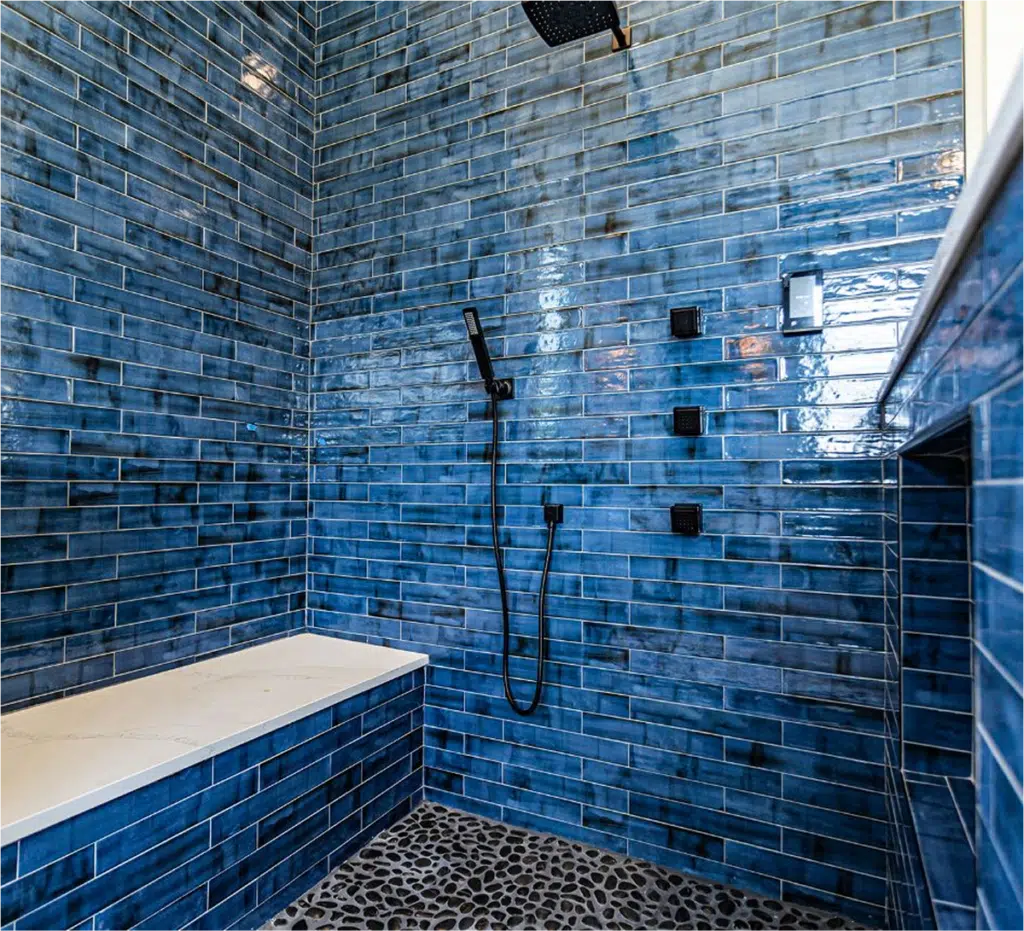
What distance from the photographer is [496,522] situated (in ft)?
7.77

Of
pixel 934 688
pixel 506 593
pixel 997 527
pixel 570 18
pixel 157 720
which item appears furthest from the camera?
pixel 506 593

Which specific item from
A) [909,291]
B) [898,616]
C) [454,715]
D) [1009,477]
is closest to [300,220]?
[454,715]

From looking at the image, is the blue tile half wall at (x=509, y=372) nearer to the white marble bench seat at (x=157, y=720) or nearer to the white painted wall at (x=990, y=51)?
the white marble bench seat at (x=157, y=720)

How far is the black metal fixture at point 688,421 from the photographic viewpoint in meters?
2.03

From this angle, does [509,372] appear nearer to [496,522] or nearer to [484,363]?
[484,363]

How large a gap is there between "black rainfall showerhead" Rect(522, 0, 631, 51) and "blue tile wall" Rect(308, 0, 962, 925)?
19 cm

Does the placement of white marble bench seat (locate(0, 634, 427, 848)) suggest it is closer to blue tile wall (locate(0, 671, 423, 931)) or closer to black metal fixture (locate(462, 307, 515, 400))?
blue tile wall (locate(0, 671, 423, 931))

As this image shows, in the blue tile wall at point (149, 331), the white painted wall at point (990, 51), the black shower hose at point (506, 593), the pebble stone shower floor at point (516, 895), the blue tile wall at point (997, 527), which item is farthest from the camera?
the black shower hose at point (506, 593)

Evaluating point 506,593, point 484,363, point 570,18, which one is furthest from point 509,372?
point 570,18

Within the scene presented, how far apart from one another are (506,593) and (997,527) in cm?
194

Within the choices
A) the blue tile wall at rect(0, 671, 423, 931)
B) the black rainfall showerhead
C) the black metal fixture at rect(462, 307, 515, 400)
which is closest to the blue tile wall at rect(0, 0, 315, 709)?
the blue tile wall at rect(0, 671, 423, 931)

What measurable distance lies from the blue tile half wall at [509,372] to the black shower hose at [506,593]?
5 centimetres

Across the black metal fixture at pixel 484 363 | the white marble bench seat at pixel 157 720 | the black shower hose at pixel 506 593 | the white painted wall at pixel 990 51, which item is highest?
the white painted wall at pixel 990 51

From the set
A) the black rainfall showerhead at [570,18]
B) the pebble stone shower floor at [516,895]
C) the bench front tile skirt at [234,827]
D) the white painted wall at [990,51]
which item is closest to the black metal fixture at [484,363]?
the black rainfall showerhead at [570,18]
